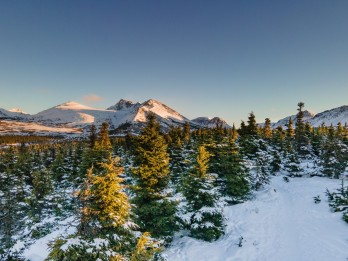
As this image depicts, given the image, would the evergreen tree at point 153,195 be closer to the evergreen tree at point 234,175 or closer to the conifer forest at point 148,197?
the conifer forest at point 148,197

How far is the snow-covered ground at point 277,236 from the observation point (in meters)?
15.5

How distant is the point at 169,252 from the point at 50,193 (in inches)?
944

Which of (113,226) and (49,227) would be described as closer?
(113,226)

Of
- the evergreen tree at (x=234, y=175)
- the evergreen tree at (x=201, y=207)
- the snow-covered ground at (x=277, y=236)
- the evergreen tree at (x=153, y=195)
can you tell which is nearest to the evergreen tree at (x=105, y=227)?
the evergreen tree at (x=153, y=195)

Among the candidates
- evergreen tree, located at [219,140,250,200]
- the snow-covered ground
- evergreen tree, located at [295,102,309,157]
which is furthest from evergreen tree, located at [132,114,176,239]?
evergreen tree, located at [295,102,309,157]

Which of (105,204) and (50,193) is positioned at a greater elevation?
(105,204)

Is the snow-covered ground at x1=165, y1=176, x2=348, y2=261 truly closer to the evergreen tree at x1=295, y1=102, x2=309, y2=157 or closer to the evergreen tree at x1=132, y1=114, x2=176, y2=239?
the evergreen tree at x1=132, y1=114, x2=176, y2=239

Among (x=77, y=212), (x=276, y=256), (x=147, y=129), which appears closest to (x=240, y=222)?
(x=276, y=256)

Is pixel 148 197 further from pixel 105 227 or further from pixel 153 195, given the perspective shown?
pixel 105 227

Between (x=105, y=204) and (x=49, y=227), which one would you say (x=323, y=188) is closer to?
(x=105, y=204)

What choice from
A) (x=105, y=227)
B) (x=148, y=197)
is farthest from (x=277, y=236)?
(x=105, y=227)

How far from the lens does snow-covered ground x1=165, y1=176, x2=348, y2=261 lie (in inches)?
612

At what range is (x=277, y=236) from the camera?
60.7 feet

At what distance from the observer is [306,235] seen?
17.7 m
